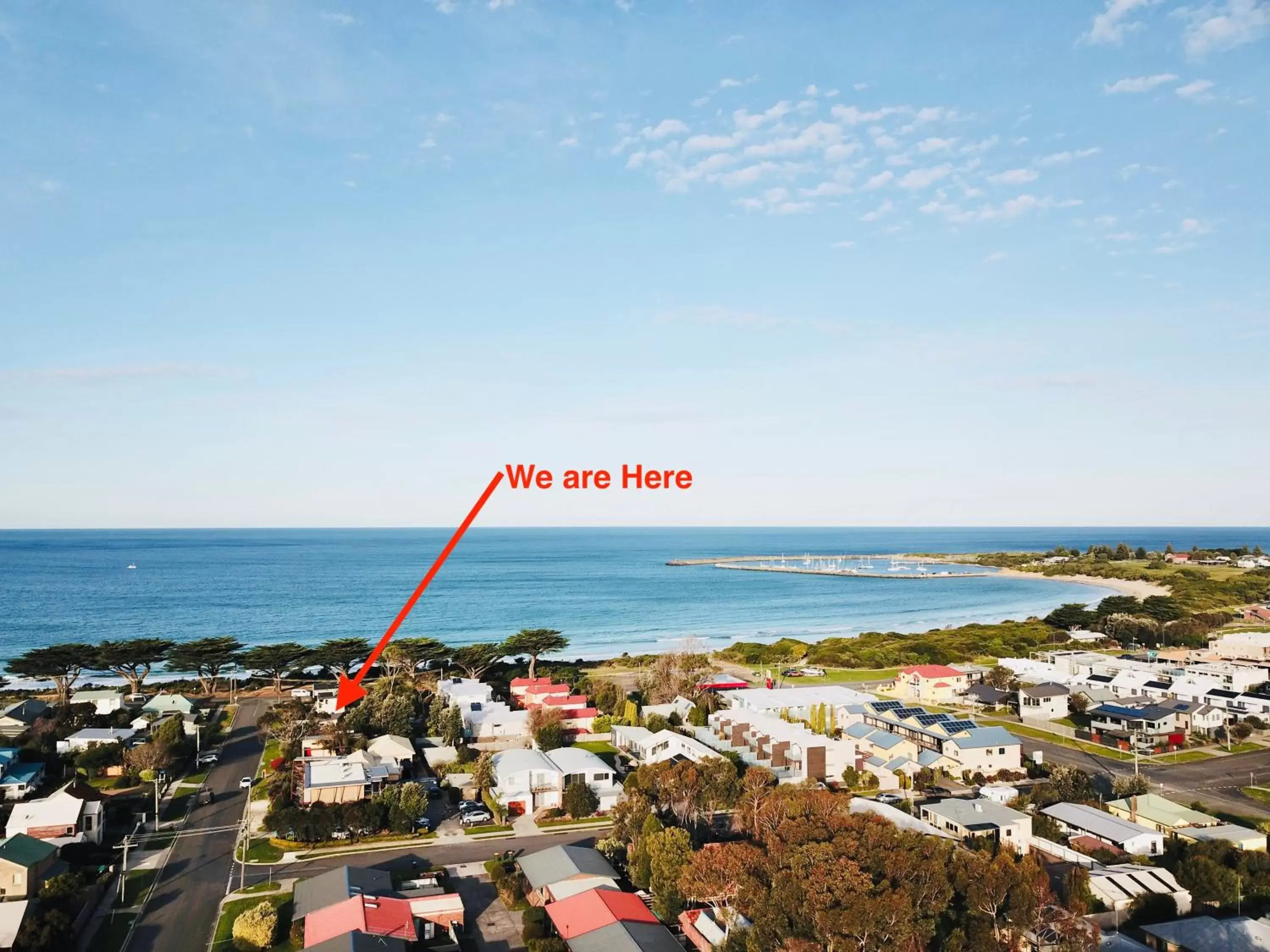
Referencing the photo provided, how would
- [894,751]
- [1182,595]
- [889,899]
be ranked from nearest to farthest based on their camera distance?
[889,899] → [894,751] → [1182,595]

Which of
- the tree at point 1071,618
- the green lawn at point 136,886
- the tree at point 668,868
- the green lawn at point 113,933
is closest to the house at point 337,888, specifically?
the green lawn at point 113,933

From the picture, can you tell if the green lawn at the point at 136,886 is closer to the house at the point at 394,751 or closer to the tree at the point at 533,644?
the house at the point at 394,751

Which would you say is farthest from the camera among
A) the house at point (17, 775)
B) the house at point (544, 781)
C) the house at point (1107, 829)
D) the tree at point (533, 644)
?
the tree at point (533, 644)

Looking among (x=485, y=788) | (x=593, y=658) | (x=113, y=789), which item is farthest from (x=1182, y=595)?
(x=113, y=789)

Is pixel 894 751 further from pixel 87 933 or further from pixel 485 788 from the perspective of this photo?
pixel 87 933

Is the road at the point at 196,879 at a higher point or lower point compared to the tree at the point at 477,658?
lower

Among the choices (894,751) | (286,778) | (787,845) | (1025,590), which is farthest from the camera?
(1025,590)

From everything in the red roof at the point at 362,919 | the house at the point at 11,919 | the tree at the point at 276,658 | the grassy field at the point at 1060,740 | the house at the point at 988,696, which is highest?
the tree at the point at 276,658
